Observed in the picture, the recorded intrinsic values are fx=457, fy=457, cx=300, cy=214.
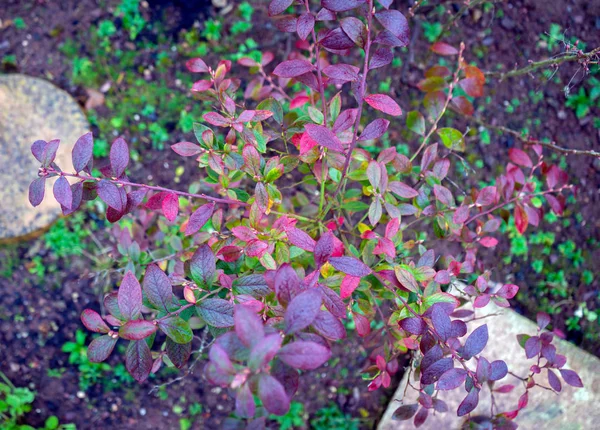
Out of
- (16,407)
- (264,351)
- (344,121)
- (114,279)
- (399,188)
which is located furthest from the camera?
(114,279)

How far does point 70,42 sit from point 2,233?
1198 mm

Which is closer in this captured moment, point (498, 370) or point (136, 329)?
point (136, 329)

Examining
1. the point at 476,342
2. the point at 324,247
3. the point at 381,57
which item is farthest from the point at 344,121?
the point at 476,342

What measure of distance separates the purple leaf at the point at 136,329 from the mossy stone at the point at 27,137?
5.71ft

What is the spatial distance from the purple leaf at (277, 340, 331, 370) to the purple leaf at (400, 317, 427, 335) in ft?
1.48

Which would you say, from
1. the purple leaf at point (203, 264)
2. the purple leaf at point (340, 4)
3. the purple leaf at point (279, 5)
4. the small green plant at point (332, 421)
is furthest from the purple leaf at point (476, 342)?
the small green plant at point (332, 421)

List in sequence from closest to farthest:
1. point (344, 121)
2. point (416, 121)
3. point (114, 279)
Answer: point (344, 121), point (416, 121), point (114, 279)

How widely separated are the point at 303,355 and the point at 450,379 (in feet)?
1.65

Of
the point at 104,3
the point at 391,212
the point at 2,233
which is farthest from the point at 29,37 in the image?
the point at 391,212

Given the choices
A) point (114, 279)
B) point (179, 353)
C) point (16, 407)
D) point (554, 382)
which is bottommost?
point (16, 407)

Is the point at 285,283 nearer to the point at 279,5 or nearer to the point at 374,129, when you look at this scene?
the point at 374,129

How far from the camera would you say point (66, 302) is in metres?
2.62

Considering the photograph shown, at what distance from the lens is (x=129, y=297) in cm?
120

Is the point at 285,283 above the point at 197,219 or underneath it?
above
